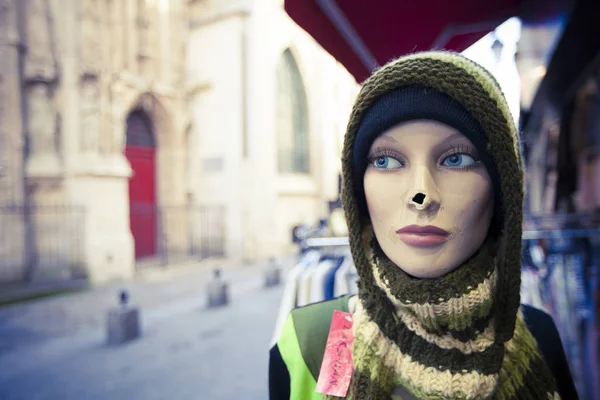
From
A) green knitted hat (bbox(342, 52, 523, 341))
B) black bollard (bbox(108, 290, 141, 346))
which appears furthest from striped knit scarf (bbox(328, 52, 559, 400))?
black bollard (bbox(108, 290, 141, 346))

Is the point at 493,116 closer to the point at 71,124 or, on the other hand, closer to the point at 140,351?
the point at 140,351

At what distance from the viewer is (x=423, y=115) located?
699mm

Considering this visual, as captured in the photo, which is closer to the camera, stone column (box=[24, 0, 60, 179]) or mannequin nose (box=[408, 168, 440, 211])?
mannequin nose (box=[408, 168, 440, 211])

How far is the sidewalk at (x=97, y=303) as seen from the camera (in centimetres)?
311

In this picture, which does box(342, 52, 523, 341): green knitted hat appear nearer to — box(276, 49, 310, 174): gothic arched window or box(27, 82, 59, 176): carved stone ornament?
box(27, 82, 59, 176): carved stone ornament

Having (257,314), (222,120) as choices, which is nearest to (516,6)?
(257,314)

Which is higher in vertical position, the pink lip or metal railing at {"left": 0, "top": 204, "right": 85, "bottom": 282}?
the pink lip

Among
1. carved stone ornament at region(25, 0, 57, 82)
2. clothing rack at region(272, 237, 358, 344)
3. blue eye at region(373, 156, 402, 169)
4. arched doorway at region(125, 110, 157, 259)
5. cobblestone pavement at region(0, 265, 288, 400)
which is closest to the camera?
blue eye at region(373, 156, 402, 169)

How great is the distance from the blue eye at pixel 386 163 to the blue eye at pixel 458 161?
96 mm

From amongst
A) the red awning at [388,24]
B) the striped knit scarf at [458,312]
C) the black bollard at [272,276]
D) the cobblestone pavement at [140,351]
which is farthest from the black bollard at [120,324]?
the striped knit scarf at [458,312]

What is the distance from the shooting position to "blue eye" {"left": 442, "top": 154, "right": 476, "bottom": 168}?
0.71 m

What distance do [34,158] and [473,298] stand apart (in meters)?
5.27

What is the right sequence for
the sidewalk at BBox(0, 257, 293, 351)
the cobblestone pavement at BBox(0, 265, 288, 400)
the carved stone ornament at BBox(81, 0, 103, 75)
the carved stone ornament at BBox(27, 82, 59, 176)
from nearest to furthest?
the cobblestone pavement at BBox(0, 265, 288, 400) → the sidewalk at BBox(0, 257, 293, 351) → the carved stone ornament at BBox(27, 82, 59, 176) → the carved stone ornament at BBox(81, 0, 103, 75)

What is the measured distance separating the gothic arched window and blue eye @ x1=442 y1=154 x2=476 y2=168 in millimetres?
7610
